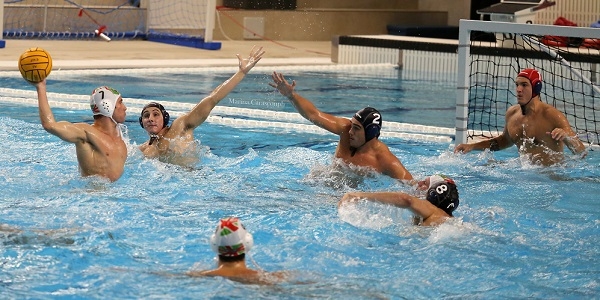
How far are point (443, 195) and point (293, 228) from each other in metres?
0.83

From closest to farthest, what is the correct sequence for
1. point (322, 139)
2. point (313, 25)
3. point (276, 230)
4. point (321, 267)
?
point (321, 267) < point (276, 230) < point (322, 139) < point (313, 25)

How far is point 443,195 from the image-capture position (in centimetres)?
496

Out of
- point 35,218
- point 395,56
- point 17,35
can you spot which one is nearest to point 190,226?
point 35,218

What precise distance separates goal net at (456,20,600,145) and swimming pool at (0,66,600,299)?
649 millimetres

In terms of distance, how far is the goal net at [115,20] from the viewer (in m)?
16.6

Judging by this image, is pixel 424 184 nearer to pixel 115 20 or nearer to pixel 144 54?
pixel 144 54

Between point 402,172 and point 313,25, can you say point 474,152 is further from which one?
point 313,25

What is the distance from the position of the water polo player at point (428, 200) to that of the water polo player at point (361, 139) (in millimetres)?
878

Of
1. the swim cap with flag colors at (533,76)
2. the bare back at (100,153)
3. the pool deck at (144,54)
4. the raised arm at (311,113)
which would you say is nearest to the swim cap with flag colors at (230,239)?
the bare back at (100,153)

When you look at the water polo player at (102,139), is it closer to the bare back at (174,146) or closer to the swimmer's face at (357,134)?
the bare back at (174,146)

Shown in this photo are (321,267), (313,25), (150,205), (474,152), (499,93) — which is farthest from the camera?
(313,25)

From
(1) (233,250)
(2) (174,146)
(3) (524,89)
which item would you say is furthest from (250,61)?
(1) (233,250)

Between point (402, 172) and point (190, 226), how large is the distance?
55.9 inches

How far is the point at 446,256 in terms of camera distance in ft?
15.7
